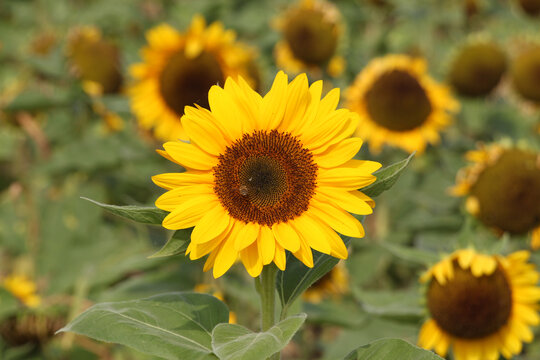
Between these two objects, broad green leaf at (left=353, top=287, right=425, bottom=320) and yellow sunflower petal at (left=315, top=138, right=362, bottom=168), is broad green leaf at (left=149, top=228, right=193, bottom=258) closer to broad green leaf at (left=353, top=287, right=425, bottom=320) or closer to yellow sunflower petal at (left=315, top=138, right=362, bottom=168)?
yellow sunflower petal at (left=315, top=138, right=362, bottom=168)

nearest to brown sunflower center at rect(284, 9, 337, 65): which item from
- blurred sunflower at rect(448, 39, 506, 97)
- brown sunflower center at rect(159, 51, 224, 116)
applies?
blurred sunflower at rect(448, 39, 506, 97)

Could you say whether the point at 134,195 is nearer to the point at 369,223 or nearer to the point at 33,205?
the point at 33,205

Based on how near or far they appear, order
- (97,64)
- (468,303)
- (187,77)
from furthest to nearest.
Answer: (97,64) < (187,77) < (468,303)

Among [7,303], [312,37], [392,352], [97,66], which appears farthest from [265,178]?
[312,37]

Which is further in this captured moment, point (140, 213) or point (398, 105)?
point (398, 105)

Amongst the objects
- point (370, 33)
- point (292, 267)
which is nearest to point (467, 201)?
point (292, 267)

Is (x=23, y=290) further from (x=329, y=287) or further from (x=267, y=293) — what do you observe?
(x=267, y=293)

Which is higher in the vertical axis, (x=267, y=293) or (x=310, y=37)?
(x=267, y=293)
